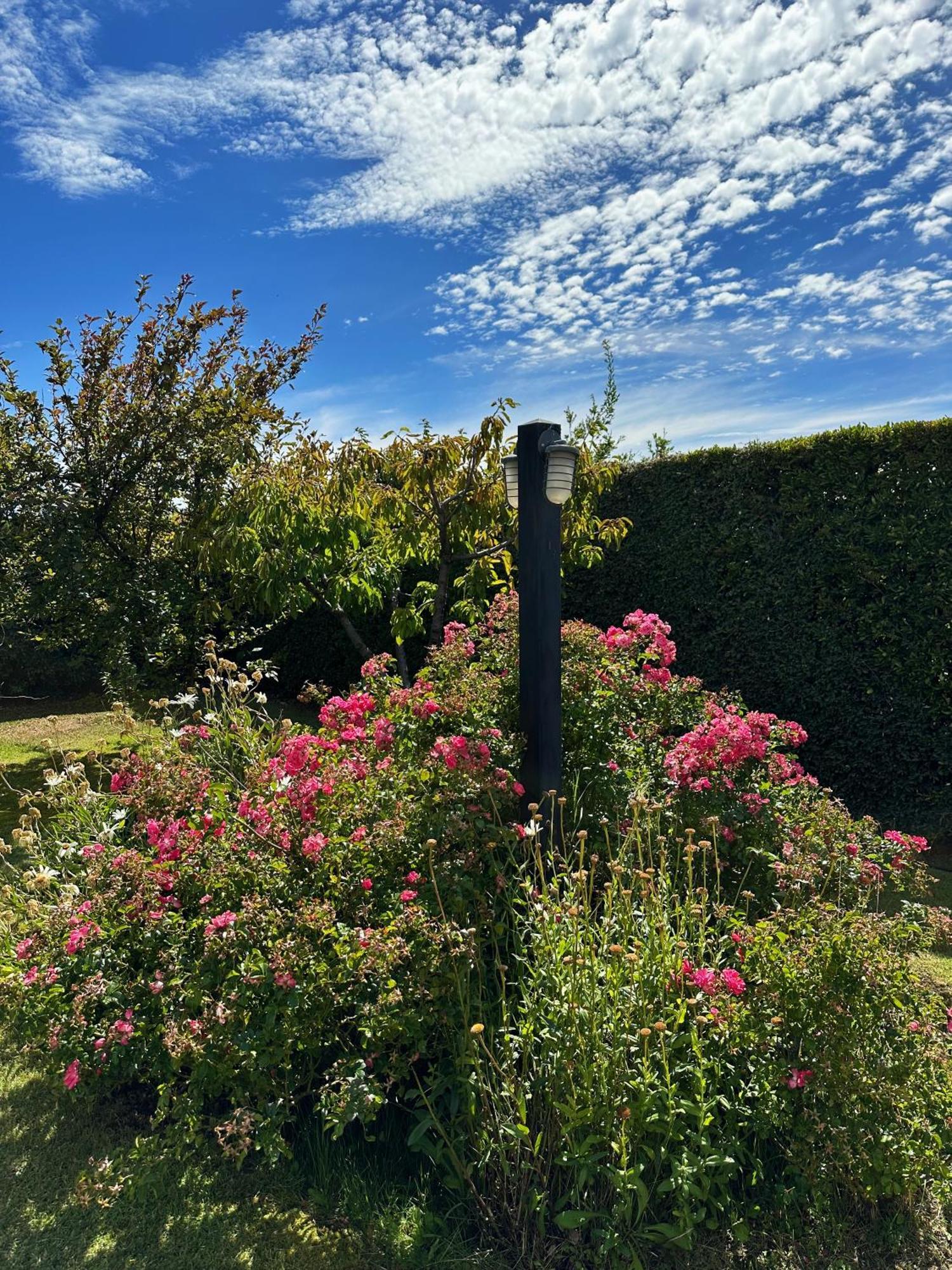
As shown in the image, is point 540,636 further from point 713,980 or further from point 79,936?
point 79,936

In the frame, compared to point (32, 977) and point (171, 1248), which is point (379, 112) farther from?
point (171, 1248)

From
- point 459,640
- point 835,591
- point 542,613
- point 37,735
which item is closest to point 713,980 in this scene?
point 542,613

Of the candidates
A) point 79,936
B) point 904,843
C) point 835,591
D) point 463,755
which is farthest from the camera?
point 835,591

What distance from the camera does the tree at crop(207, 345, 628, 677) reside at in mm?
5773

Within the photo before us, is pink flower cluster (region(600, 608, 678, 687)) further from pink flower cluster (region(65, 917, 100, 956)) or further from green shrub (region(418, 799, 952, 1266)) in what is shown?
pink flower cluster (region(65, 917, 100, 956))

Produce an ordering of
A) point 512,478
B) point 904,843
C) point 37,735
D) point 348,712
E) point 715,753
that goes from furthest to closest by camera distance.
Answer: point 37,735, point 348,712, point 512,478, point 715,753, point 904,843

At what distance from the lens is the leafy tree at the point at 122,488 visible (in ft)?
20.1

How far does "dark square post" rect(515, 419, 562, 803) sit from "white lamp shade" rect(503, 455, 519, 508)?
0.35 feet

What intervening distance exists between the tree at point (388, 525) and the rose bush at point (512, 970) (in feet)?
7.72

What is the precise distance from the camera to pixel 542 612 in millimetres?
3432

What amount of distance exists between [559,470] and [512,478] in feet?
1.17

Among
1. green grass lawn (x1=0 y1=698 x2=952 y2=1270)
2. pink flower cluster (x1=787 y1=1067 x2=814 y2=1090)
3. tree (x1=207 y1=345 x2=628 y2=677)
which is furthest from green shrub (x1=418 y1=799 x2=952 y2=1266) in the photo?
tree (x1=207 y1=345 x2=628 y2=677)

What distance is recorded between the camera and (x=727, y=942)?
2.87 m

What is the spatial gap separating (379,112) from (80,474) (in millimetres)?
3433
